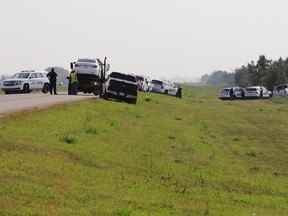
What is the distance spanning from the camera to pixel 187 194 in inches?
626

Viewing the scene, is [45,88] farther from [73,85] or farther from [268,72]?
[268,72]

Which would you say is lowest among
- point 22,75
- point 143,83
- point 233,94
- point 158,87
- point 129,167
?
point 233,94

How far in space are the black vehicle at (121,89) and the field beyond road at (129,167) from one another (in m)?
9.67

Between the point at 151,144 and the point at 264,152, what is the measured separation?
540cm

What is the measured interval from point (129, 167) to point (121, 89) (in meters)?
27.0

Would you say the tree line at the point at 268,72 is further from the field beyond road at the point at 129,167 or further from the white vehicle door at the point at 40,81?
the field beyond road at the point at 129,167

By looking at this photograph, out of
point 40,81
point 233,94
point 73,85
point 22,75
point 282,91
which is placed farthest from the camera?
point 282,91

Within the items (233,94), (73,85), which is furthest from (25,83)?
(233,94)

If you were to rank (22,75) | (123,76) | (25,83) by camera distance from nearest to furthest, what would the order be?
(123,76) < (25,83) < (22,75)

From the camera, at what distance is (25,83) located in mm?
53719

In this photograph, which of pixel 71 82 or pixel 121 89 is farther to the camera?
pixel 71 82

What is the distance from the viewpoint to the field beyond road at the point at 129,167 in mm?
12992

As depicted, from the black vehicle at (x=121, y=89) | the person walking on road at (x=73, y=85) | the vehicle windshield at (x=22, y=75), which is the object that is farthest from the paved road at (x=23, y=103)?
the vehicle windshield at (x=22, y=75)

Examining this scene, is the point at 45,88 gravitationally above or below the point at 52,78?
below
